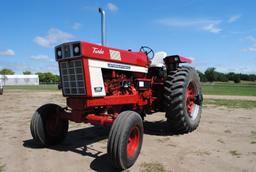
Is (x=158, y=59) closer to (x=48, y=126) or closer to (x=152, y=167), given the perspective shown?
(x=48, y=126)

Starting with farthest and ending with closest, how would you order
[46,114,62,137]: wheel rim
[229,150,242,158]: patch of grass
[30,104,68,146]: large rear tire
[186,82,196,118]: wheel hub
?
1. [186,82,196,118]: wheel hub
2. [46,114,62,137]: wheel rim
3. [30,104,68,146]: large rear tire
4. [229,150,242,158]: patch of grass

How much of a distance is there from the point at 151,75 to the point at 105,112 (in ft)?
7.48

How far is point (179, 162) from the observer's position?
5.17 meters

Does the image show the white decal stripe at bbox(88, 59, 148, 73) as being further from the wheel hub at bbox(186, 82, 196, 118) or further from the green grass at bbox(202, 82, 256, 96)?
the green grass at bbox(202, 82, 256, 96)

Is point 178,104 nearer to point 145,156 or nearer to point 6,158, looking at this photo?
point 145,156

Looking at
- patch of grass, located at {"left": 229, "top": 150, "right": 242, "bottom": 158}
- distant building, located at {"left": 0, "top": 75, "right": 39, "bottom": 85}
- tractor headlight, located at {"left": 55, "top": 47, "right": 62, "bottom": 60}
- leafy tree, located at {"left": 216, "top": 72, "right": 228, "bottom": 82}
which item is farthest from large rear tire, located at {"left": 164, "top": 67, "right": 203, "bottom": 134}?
leafy tree, located at {"left": 216, "top": 72, "right": 228, "bottom": 82}

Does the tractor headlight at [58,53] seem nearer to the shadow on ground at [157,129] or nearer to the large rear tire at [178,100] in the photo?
the large rear tire at [178,100]

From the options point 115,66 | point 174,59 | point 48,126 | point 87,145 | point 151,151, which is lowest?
point 151,151

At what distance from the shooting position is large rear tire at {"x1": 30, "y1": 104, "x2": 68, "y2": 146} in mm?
6035

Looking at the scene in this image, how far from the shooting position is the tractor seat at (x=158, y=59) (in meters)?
7.63

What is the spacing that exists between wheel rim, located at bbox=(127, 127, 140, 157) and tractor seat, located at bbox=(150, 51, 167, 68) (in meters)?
2.73

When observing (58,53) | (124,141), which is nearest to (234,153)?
(124,141)

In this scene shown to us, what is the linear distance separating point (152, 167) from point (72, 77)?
7.26ft

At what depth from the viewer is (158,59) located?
312 inches
